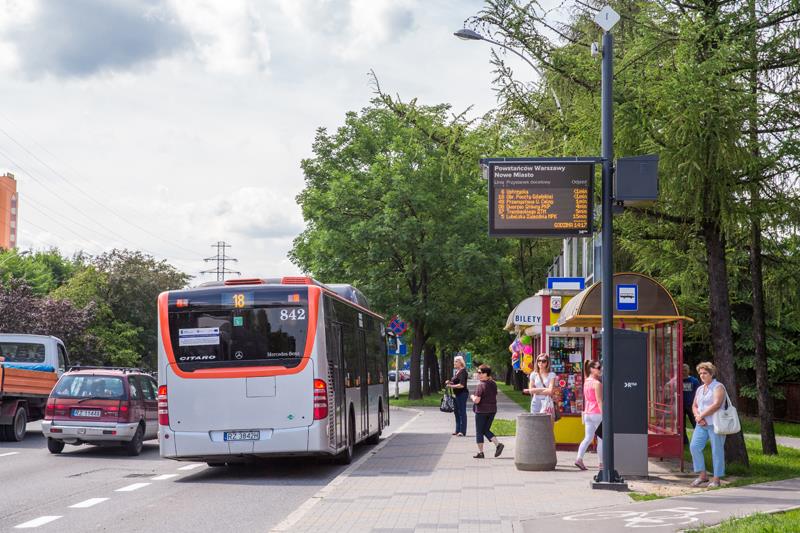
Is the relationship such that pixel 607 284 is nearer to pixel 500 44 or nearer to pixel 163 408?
pixel 500 44

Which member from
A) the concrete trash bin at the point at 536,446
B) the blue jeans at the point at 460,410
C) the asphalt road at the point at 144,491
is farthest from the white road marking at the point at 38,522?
the blue jeans at the point at 460,410

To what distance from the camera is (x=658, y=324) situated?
1942 cm

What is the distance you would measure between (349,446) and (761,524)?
966 cm

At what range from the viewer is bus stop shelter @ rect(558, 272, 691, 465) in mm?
17109

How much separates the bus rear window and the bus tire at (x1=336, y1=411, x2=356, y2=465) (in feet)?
8.94

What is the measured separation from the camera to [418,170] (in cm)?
4747

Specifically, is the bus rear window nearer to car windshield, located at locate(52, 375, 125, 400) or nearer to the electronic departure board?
the electronic departure board

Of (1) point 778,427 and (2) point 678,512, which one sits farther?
(1) point 778,427

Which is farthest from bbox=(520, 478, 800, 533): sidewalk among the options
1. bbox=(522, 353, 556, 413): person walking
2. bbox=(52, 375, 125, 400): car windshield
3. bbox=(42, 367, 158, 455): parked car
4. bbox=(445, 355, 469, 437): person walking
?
bbox=(52, 375, 125, 400): car windshield

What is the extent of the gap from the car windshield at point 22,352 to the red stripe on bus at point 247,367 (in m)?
11.1

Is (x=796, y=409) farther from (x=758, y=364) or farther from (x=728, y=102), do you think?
(x=728, y=102)

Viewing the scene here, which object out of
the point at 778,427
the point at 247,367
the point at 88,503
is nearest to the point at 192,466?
the point at 247,367

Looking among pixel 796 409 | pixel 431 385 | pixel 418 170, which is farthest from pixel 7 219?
pixel 796 409

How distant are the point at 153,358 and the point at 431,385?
2251 cm
